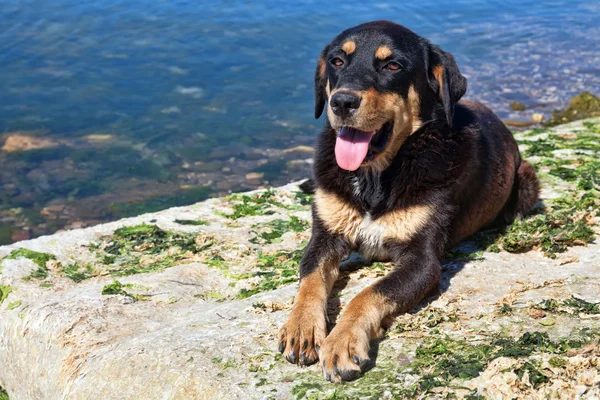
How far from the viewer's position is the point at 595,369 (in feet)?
11.5

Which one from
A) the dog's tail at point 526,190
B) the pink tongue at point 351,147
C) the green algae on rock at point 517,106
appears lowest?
the green algae on rock at point 517,106

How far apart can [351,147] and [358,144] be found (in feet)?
0.18

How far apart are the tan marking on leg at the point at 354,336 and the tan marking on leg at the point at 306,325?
115 millimetres

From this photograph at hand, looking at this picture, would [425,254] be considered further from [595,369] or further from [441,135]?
[595,369]

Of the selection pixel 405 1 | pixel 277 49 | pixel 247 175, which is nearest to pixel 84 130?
pixel 247 175

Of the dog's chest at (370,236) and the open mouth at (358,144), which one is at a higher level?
the open mouth at (358,144)

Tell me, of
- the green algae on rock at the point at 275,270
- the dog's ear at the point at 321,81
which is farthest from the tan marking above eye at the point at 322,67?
the green algae on rock at the point at 275,270

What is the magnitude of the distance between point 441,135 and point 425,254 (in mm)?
925

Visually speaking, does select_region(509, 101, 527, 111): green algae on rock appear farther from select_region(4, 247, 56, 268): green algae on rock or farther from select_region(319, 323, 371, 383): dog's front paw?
select_region(319, 323, 371, 383): dog's front paw

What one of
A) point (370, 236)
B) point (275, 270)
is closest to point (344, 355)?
point (370, 236)

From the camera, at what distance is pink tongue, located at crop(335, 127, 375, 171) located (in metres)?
4.96

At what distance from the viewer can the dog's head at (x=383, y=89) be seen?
4.75m

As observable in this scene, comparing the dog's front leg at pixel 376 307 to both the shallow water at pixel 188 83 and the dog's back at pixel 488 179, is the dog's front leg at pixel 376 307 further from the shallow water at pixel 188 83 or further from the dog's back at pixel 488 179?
the shallow water at pixel 188 83

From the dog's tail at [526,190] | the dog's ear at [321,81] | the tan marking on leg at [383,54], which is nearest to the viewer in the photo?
the tan marking on leg at [383,54]
